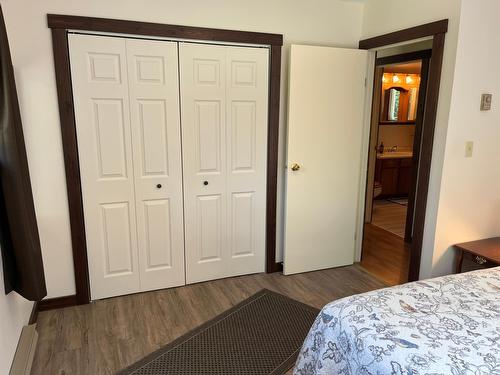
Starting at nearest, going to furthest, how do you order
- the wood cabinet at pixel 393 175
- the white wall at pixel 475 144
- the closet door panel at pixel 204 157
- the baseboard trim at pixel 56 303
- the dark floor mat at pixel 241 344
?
the dark floor mat at pixel 241 344 < the white wall at pixel 475 144 < the baseboard trim at pixel 56 303 < the closet door panel at pixel 204 157 < the wood cabinet at pixel 393 175

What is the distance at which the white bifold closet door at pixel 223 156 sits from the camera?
2.83 m

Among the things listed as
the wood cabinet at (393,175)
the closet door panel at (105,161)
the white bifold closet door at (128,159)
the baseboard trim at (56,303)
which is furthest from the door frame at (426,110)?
the wood cabinet at (393,175)

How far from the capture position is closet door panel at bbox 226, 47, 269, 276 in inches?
115

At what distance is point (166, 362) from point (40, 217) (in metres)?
1.32

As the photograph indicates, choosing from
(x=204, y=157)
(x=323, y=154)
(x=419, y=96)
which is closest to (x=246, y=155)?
(x=204, y=157)

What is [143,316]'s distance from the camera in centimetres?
263

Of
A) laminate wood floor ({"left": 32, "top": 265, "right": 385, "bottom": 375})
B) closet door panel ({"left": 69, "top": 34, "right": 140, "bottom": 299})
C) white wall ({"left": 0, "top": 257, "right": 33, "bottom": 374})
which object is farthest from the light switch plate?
white wall ({"left": 0, "top": 257, "right": 33, "bottom": 374})

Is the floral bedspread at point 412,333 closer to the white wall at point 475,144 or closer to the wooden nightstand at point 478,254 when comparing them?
the wooden nightstand at point 478,254

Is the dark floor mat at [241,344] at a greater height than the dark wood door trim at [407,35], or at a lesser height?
lesser

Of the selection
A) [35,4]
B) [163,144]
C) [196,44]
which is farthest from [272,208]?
[35,4]

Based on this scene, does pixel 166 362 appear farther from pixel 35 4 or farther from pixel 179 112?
pixel 35 4

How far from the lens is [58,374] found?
2049 millimetres

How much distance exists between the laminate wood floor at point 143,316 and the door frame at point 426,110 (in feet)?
1.88

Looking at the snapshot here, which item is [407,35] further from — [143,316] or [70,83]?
[143,316]
